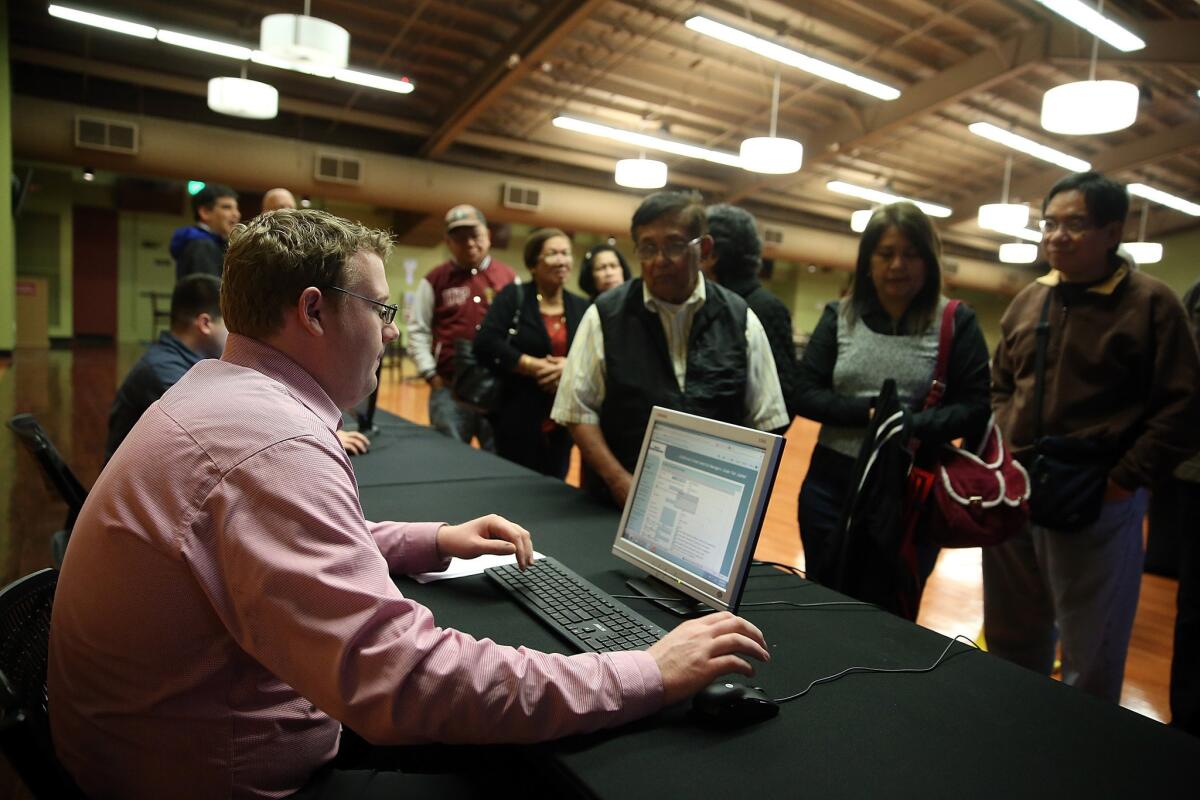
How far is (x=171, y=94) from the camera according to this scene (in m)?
8.82

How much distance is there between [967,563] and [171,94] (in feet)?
32.2

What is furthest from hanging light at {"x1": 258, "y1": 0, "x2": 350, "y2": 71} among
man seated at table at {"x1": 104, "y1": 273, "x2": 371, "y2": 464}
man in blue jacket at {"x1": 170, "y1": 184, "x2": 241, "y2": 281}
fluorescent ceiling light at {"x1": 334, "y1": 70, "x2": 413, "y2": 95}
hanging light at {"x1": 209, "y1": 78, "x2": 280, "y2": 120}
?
fluorescent ceiling light at {"x1": 334, "y1": 70, "x2": 413, "y2": 95}

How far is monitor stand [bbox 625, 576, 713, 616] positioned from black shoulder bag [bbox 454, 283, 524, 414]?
1686 millimetres

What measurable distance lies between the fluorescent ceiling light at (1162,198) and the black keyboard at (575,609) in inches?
449

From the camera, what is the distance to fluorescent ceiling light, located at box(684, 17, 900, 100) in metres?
5.69

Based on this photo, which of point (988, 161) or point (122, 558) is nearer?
point (122, 558)

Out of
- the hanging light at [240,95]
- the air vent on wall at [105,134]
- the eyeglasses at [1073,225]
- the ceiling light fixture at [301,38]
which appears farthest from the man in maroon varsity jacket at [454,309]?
the air vent on wall at [105,134]

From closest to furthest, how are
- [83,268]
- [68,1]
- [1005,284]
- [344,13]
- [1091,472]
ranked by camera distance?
[1091,472], [68,1], [344,13], [83,268], [1005,284]

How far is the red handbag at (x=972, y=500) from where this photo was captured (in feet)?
5.32

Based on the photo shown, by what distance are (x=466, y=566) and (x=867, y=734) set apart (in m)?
0.75

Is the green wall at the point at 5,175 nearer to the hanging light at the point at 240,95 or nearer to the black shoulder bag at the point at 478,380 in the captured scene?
the hanging light at the point at 240,95

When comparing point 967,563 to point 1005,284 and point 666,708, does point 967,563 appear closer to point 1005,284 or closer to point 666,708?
point 666,708

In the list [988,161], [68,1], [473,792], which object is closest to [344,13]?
[68,1]

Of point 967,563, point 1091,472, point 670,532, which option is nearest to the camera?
point 670,532
